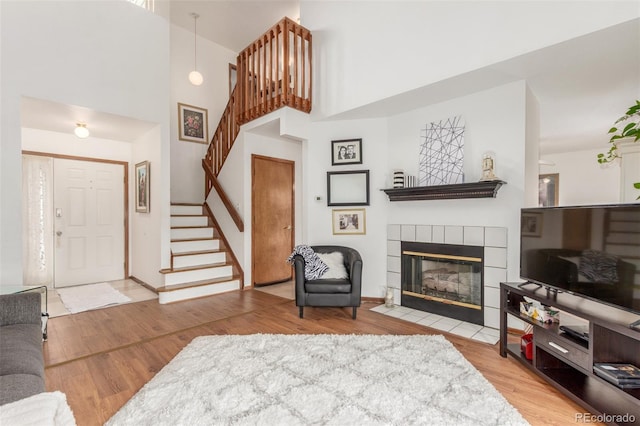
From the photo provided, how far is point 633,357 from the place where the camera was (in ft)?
5.73

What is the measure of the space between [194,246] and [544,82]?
15.6ft

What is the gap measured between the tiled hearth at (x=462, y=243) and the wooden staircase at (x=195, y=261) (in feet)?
7.64

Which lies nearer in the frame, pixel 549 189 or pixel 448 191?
pixel 448 191

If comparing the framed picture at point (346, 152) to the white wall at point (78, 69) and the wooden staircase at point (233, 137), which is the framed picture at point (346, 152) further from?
the white wall at point (78, 69)

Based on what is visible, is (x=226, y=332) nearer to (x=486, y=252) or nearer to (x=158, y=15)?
(x=486, y=252)

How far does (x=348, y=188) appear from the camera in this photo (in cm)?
399

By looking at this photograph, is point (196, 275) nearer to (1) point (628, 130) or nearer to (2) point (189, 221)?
(2) point (189, 221)

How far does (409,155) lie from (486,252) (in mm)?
1377

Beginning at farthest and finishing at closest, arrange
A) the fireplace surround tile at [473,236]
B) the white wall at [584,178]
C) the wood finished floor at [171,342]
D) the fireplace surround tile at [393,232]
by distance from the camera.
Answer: the white wall at [584,178]
the fireplace surround tile at [393,232]
the fireplace surround tile at [473,236]
the wood finished floor at [171,342]

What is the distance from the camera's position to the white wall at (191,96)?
5.48 meters

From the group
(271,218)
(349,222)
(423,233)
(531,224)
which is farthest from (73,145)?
(531,224)

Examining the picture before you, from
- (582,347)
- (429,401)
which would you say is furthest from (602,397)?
(429,401)

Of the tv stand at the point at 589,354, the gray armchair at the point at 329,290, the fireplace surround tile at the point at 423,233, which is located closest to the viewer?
the tv stand at the point at 589,354

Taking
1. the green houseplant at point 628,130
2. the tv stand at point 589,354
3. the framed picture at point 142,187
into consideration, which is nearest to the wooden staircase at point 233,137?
the framed picture at point 142,187
